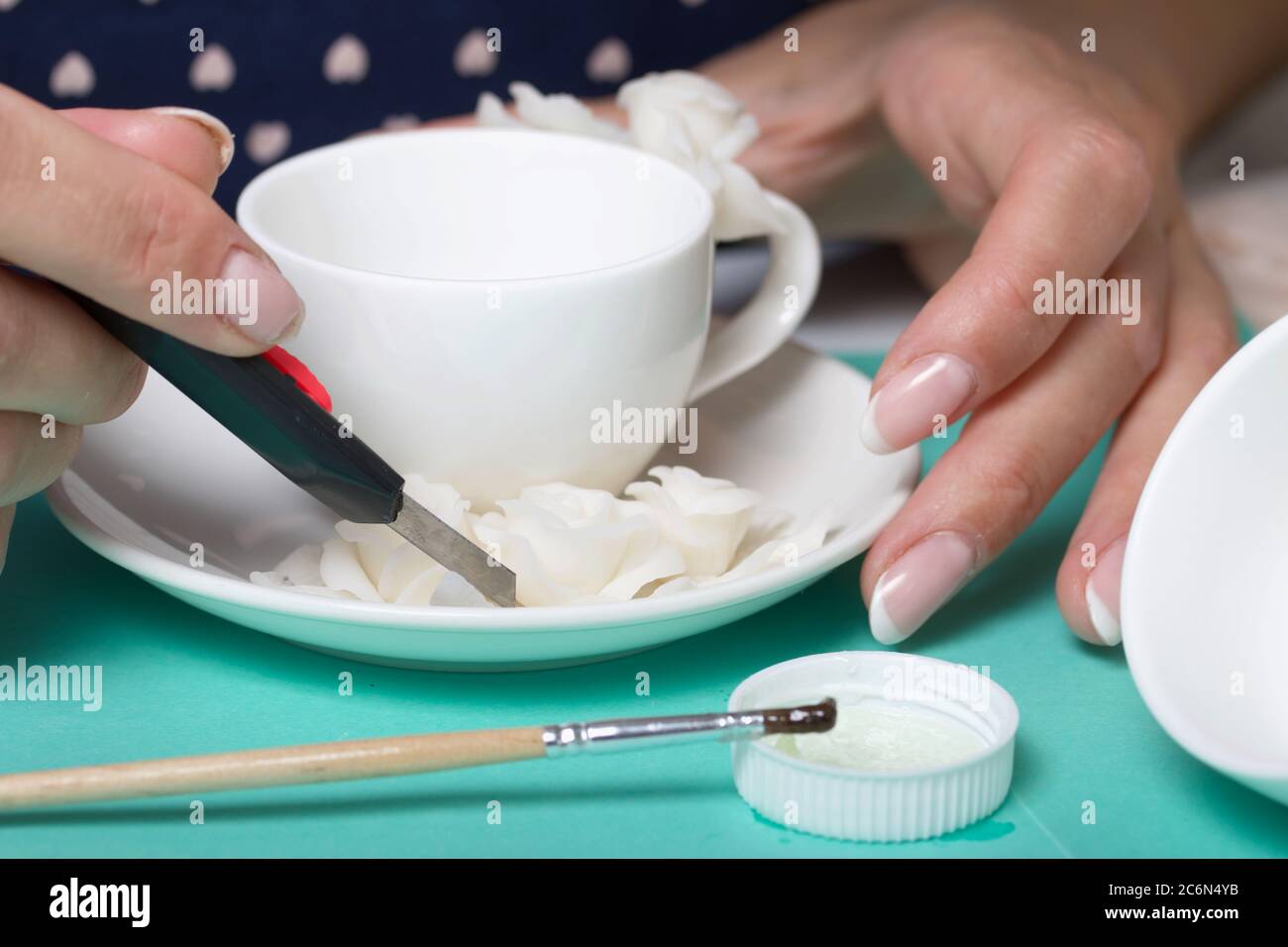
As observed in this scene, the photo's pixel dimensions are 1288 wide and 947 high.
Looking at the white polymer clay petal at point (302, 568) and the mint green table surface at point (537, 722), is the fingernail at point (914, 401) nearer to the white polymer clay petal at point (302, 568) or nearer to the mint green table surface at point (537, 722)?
the mint green table surface at point (537, 722)

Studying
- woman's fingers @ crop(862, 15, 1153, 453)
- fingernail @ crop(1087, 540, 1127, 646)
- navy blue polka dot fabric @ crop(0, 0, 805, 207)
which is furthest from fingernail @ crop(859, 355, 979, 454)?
navy blue polka dot fabric @ crop(0, 0, 805, 207)

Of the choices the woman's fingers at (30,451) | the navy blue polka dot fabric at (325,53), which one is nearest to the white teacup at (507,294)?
the woman's fingers at (30,451)

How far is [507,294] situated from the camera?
618 millimetres

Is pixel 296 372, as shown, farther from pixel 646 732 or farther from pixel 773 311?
pixel 773 311

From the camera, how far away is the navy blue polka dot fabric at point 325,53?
42.0 inches

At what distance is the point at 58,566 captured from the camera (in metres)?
0.73

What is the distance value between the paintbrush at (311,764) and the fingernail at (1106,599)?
227 mm

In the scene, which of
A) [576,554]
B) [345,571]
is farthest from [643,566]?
[345,571]

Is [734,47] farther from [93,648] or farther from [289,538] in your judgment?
[93,648]

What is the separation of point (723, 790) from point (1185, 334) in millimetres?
471

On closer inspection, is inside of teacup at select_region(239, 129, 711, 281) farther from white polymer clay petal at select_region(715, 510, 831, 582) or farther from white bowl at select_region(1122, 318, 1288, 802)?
white bowl at select_region(1122, 318, 1288, 802)

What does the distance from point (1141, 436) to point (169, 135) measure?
0.53 metres

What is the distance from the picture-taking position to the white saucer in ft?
1.79

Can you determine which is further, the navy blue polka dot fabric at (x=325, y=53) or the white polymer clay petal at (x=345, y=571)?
the navy blue polka dot fabric at (x=325, y=53)
